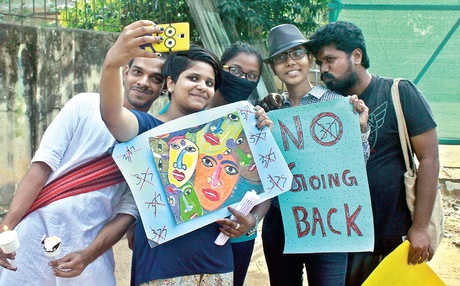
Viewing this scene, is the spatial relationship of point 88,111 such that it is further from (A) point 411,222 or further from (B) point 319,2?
(B) point 319,2

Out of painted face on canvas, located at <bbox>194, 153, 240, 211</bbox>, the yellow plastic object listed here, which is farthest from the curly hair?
the yellow plastic object

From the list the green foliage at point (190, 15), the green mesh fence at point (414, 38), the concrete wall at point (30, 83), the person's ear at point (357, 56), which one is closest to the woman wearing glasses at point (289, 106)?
the person's ear at point (357, 56)

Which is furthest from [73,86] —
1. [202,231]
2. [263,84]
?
[202,231]

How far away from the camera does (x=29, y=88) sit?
475 centimetres

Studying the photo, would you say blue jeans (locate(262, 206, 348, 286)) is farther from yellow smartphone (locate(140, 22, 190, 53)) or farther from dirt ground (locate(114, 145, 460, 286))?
dirt ground (locate(114, 145, 460, 286))

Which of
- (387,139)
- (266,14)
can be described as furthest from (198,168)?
(266,14)

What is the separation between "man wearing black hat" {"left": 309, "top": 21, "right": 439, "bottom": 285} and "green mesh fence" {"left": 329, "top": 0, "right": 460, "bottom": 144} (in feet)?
8.68

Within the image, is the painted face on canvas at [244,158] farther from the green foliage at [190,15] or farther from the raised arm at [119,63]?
the green foliage at [190,15]

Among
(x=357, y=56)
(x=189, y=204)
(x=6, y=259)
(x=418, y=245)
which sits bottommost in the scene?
(x=418, y=245)

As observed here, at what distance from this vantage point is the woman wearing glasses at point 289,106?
7.80 feet

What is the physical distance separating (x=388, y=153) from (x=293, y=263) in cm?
75

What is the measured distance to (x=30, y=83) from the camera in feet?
15.6

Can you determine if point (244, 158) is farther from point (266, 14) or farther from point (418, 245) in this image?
point (266, 14)

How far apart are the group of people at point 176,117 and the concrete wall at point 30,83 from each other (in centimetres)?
276
